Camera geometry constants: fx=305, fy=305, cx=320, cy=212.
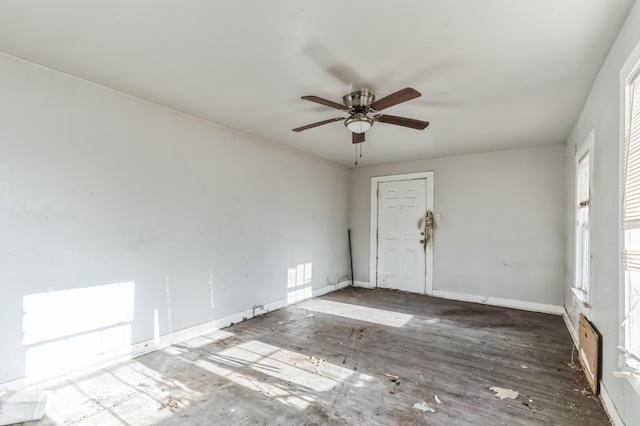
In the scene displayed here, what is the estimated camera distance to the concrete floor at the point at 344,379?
2.02m

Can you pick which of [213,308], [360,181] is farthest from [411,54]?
[360,181]

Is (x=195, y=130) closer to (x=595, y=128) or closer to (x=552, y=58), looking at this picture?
(x=552, y=58)

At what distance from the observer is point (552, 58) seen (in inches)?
85.0

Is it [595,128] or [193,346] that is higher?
[595,128]

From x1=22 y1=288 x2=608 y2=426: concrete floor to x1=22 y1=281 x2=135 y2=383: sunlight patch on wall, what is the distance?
7.2 inches

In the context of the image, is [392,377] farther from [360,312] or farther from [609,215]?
[609,215]

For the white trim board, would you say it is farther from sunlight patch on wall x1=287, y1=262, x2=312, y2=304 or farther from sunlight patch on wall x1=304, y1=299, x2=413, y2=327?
sunlight patch on wall x1=304, y1=299, x2=413, y2=327

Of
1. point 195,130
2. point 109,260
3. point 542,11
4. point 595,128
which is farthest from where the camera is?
point 195,130

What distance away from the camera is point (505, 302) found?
4719 mm

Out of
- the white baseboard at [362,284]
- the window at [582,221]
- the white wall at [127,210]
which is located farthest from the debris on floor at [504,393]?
the white baseboard at [362,284]

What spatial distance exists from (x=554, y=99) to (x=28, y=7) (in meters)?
4.01

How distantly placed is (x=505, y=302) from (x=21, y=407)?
5.52 metres

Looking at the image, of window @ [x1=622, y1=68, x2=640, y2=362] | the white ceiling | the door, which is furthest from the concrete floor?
the white ceiling

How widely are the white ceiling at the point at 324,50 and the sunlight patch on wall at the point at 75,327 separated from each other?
6.01 feet
